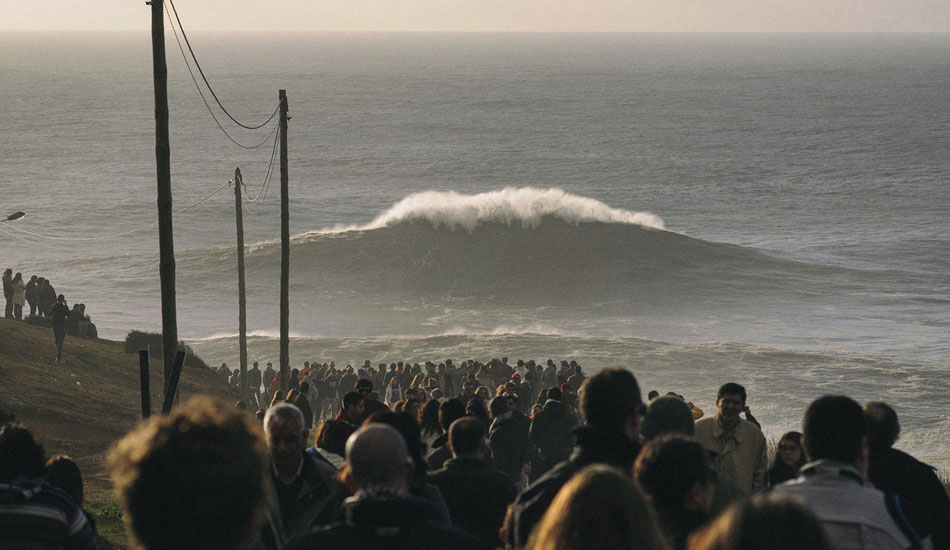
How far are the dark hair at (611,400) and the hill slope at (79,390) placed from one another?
9451 millimetres

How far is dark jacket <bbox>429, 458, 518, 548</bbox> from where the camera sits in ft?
15.9

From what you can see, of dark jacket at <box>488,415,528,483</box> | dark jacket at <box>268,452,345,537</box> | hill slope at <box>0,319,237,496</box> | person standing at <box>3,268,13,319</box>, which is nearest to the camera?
dark jacket at <box>268,452,345,537</box>

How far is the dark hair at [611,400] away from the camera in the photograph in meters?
3.84

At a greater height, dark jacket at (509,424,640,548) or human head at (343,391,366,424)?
dark jacket at (509,424,640,548)

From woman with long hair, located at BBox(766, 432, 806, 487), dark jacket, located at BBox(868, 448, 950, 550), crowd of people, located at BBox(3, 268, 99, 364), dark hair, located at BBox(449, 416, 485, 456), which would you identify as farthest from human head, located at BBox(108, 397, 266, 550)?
crowd of people, located at BBox(3, 268, 99, 364)

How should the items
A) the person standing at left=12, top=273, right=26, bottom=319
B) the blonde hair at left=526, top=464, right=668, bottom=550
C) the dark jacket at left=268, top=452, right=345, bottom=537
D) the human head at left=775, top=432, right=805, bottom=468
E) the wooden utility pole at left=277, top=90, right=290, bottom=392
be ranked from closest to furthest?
the blonde hair at left=526, top=464, right=668, bottom=550 < the dark jacket at left=268, top=452, right=345, bottom=537 < the human head at left=775, top=432, right=805, bottom=468 < the wooden utility pole at left=277, top=90, right=290, bottom=392 < the person standing at left=12, top=273, right=26, bottom=319

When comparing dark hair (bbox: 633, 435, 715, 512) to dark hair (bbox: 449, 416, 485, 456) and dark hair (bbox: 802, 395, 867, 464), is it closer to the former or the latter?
dark hair (bbox: 802, 395, 867, 464)

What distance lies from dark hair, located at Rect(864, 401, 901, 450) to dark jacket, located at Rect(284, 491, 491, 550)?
235 centimetres

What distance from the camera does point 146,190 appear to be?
329 feet

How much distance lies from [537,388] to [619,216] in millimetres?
36916

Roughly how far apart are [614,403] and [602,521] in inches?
57.6

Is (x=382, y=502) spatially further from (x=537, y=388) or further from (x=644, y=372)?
(x=644, y=372)

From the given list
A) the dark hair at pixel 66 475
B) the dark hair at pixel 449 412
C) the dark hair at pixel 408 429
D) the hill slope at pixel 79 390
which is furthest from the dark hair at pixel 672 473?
the hill slope at pixel 79 390

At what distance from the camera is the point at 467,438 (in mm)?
5027
